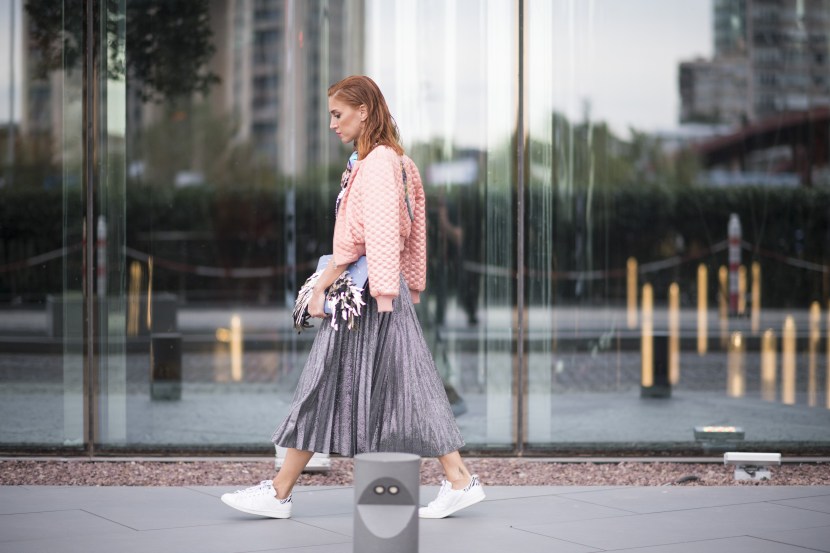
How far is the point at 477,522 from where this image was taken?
5.51 m

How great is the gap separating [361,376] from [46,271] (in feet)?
12.9

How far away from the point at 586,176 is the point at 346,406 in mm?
3948

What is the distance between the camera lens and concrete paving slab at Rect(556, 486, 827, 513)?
5.94m

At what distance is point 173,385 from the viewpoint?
9.12 metres

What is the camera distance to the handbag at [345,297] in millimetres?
5379

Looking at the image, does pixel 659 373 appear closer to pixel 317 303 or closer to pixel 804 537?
pixel 804 537

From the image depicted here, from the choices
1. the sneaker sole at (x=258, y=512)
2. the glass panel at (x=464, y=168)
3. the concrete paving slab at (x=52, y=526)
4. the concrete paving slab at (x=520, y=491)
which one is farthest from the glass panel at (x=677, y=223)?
the concrete paving slab at (x=52, y=526)

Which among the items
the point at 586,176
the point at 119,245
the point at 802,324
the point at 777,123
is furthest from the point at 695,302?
the point at 119,245

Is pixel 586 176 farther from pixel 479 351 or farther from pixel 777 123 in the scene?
pixel 777 123

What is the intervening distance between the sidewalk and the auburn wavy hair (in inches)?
63.8

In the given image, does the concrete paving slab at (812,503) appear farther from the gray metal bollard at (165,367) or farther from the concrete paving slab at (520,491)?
the gray metal bollard at (165,367)

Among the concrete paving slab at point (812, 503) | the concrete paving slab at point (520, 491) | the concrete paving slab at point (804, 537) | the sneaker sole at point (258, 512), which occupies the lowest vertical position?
the concrete paving slab at point (520, 491)

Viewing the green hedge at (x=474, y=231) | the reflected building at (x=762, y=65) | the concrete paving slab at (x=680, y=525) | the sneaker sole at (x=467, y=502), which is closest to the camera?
Result: the concrete paving slab at (x=680, y=525)

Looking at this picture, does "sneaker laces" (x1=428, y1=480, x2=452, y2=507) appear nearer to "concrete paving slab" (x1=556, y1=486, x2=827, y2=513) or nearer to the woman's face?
"concrete paving slab" (x1=556, y1=486, x2=827, y2=513)
